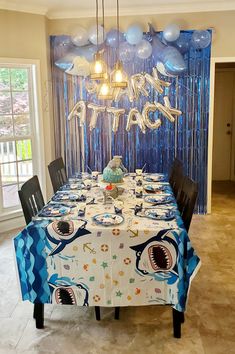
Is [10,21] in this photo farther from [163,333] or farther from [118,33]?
[163,333]

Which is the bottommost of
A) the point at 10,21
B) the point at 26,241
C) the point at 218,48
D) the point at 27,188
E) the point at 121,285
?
the point at 121,285

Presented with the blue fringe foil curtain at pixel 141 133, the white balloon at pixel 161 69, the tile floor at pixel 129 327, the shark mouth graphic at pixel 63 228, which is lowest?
the tile floor at pixel 129 327

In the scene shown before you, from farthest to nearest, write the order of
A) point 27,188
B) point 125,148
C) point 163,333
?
1. point 125,148
2. point 27,188
3. point 163,333

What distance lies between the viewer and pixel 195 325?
2.53 m

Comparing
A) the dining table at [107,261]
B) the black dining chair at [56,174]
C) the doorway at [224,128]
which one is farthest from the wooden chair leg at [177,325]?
the doorway at [224,128]

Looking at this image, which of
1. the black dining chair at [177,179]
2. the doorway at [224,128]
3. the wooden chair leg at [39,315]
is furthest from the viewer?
the doorway at [224,128]

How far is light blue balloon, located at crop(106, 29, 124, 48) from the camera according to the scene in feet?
14.8

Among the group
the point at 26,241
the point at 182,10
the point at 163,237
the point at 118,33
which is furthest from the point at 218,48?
the point at 26,241

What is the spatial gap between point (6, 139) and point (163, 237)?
2911 mm

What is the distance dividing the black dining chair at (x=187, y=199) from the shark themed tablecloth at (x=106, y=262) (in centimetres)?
21

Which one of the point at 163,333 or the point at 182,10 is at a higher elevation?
the point at 182,10

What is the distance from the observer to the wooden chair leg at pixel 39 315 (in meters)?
2.48

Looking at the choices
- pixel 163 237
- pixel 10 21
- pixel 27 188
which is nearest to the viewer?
pixel 163 237

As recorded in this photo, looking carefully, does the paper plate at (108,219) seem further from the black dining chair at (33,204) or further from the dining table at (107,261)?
the black dining chair at (33,204)
